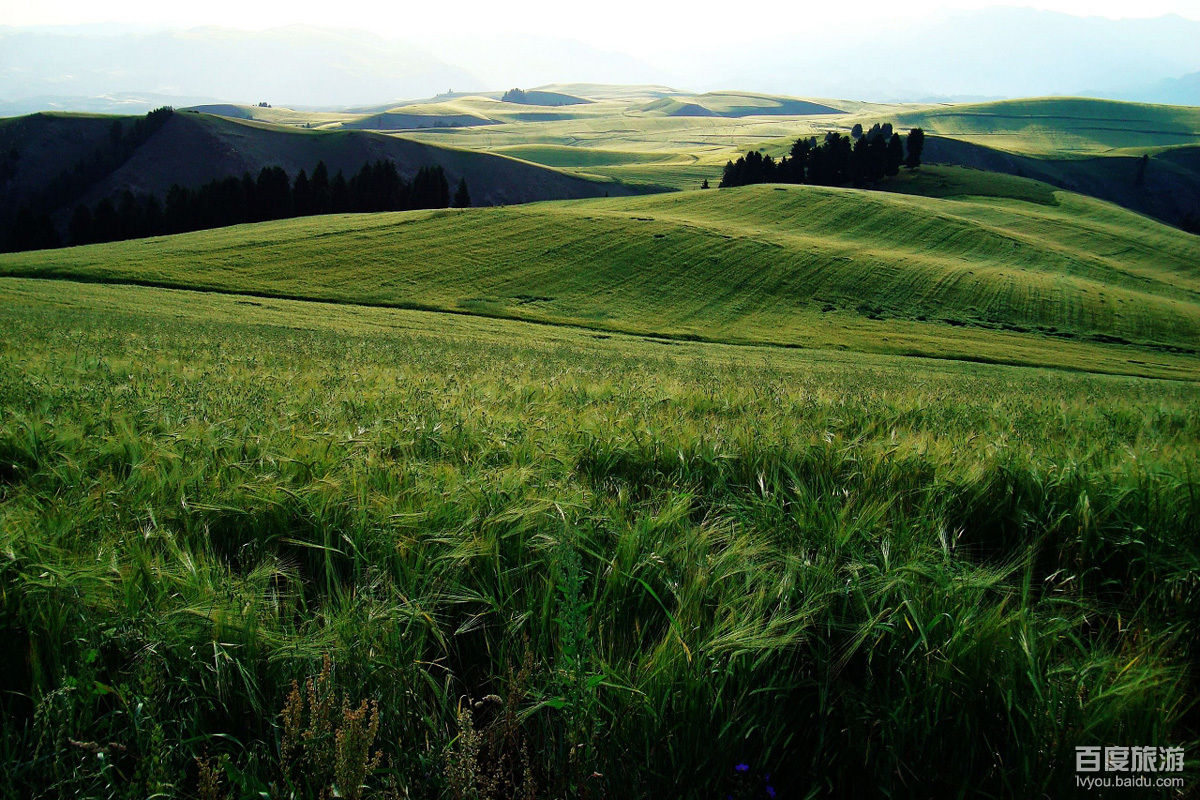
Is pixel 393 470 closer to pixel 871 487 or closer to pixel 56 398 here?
pixel 871 487

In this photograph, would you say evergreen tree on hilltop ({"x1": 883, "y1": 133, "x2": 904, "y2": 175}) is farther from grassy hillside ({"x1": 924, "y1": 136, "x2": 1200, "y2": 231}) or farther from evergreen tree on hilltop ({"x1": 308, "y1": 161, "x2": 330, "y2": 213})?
evergreen tree on hilltop ({"x1": 308, "y1": 161, "x2": 330, "y2": 213})

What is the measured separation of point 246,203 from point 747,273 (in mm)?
76183

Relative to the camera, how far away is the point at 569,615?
7.67 feet

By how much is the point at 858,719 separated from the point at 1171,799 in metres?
1.04

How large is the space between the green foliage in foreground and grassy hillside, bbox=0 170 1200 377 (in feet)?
160

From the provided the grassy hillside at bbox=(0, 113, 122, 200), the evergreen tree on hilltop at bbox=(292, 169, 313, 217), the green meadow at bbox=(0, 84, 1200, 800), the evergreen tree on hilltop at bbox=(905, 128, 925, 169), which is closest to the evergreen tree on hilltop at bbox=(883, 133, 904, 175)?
the evergreen tree on hilltop at bbox=(905, 128, 925, 169)

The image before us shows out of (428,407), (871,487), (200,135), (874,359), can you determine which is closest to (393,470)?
(428,407)

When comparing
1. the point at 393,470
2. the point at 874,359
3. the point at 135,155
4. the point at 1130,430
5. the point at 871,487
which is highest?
the point at 135,155

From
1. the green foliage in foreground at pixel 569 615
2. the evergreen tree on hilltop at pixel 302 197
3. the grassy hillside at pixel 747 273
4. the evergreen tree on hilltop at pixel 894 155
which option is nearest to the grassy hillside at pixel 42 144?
the evergreen tree on hilltop at pixel 302 197

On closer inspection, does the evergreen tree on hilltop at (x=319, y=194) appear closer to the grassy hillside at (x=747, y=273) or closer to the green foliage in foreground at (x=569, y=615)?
the grassy hillside at (x=747, y=273)

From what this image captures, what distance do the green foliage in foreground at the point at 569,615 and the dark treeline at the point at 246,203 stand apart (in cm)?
10892

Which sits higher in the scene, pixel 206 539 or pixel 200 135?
pixel 200 135

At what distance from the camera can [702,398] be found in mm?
7184

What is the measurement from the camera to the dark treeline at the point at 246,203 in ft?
316
